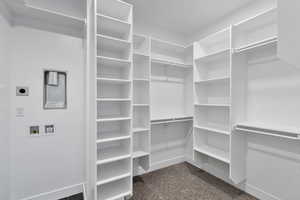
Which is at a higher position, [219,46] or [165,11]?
[165,11]

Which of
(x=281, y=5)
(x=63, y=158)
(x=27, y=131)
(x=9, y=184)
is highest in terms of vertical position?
(x=281, y=5)

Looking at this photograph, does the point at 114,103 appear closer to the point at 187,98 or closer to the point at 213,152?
the point at 187,98

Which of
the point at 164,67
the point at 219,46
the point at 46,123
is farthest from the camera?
the point at 164,67

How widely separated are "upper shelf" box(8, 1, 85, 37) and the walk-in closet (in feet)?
0.04

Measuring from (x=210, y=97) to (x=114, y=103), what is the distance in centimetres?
176

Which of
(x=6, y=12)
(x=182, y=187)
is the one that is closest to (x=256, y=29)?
(x=182, y=187)

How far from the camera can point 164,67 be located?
9.29 feet

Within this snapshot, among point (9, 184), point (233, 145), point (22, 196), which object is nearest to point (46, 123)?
point (9, 184)

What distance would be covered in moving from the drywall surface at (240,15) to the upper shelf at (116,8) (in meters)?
1.70

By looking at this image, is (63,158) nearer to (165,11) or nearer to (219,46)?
(165,11)

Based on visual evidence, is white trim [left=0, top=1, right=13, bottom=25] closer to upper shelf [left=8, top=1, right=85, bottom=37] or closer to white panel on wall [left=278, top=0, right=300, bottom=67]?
upper shelf [left=8, top=1, right=85, bottom=37]

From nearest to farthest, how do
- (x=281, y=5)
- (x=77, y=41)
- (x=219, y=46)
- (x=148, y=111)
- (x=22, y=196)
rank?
(x=281, y=5) < (x=22, y=196) < (x=77, y=41) < (x=148, y=111) < (x=219, y=46)

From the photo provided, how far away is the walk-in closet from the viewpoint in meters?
1.66

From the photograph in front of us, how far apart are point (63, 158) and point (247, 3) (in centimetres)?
359
